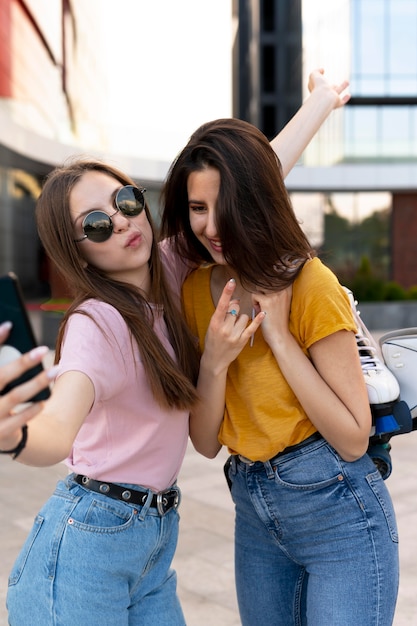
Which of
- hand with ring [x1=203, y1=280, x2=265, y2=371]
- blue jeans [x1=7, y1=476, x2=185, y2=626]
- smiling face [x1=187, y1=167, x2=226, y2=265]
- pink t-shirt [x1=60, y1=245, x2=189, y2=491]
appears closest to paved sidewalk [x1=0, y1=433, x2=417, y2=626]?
blue jeans [x1=7, y1=476, x2=185, y2=626]

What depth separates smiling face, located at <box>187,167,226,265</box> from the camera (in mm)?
1898

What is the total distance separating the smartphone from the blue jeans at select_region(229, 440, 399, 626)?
0.83 metres

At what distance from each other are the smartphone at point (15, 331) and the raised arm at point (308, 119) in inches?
51.6

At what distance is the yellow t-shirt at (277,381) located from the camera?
1888 millimetres

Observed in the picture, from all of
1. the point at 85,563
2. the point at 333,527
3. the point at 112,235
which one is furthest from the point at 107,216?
the point at 333,527

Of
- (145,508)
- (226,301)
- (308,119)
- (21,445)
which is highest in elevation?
(308,119)

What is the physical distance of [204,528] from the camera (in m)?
4.93

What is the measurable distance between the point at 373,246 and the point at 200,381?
34449mm

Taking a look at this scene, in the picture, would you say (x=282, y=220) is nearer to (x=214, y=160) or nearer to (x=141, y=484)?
(x=214, y=160)

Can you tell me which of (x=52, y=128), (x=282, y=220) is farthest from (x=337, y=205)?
(x=282, y=220)

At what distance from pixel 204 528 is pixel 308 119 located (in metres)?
3.07

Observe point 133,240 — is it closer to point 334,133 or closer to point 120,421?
point 120,421

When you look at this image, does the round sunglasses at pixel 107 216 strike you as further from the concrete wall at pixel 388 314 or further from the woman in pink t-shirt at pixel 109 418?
the concrete wall at pixel 388 314

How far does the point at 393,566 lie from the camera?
1932mm
